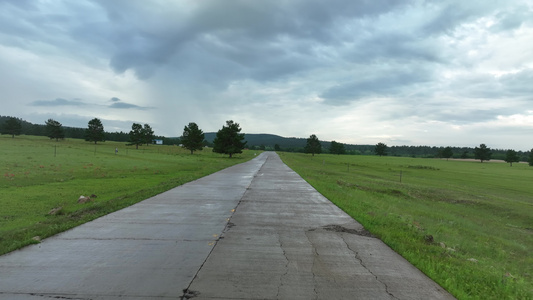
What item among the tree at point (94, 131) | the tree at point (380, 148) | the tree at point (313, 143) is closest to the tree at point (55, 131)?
the tree at point (94, 131)

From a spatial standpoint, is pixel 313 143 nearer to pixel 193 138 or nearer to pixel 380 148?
pixel 380 148

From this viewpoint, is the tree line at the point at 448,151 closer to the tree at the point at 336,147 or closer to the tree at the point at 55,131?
the tree at the point at 336,147

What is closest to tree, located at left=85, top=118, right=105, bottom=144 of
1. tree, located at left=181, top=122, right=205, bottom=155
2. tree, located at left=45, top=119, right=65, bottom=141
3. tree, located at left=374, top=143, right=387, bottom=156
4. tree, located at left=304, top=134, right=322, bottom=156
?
tree, located at left=45, top=119, right=65, bottom=141

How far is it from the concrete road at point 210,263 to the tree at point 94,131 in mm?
110090

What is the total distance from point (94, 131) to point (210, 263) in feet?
377

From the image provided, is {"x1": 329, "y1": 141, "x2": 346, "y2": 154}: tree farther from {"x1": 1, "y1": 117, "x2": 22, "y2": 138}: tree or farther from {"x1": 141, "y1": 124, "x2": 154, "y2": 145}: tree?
{"x1": 1, "y1": 117, "x2": 22, "y2": 138}: tree

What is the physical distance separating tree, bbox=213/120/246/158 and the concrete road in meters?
53.2

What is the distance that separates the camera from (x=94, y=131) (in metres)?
102

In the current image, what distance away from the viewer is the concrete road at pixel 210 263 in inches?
152

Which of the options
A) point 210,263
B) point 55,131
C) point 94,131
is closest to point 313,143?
point 94,131

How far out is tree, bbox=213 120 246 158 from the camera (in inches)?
2395

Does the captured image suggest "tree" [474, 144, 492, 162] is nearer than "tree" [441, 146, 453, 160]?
Yes

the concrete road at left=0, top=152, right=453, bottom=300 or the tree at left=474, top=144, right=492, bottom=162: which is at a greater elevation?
the tree at left=474, top=144, right=492, bottom=162

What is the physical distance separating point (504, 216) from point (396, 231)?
521 inches
